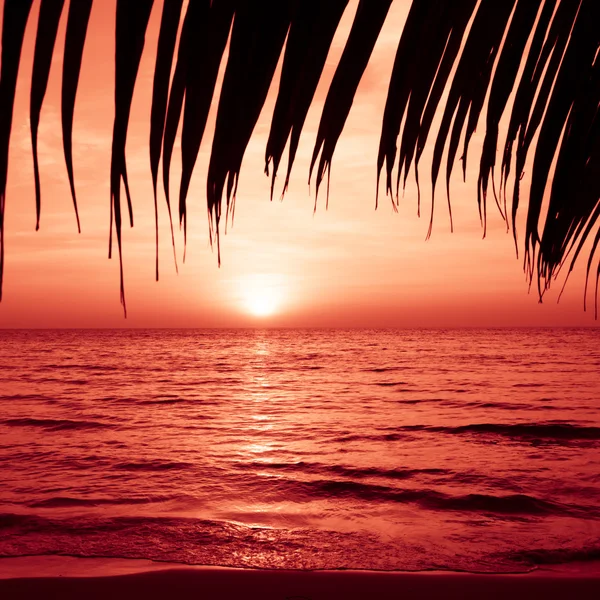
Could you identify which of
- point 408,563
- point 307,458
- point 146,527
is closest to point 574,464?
point 307,458

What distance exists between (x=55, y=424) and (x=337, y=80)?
41.5 feet

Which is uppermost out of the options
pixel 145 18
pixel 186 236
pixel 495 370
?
pixel 145 18

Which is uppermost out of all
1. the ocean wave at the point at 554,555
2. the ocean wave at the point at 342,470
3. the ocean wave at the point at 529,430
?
the ocean wave at the point at 554,555

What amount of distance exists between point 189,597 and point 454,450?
660 centimetres

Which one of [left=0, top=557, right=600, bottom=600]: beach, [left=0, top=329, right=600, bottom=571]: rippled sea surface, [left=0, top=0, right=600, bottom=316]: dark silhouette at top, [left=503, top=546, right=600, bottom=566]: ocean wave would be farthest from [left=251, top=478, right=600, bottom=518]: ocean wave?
[left=0, top=0, right=600, bottom=316]: dark silhouette at top

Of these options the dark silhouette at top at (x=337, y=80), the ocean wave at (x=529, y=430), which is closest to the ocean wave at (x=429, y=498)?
the ocean wave at (x=529, y=430)

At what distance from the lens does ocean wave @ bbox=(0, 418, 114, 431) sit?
11.8 metres

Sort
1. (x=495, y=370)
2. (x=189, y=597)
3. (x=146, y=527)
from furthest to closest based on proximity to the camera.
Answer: (x=495, y=370)
(x=146, y=527)
(x=189, y=597)

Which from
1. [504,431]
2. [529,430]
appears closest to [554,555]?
[504,431]

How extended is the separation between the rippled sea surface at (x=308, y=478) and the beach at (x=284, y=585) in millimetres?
519

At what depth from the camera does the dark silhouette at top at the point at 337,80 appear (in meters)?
0.50

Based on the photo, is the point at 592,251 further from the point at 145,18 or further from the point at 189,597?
the point at 189,597

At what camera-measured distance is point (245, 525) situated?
5.94 metres

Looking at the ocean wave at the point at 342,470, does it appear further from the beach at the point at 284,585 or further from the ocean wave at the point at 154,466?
the beach at the point at 284,585
